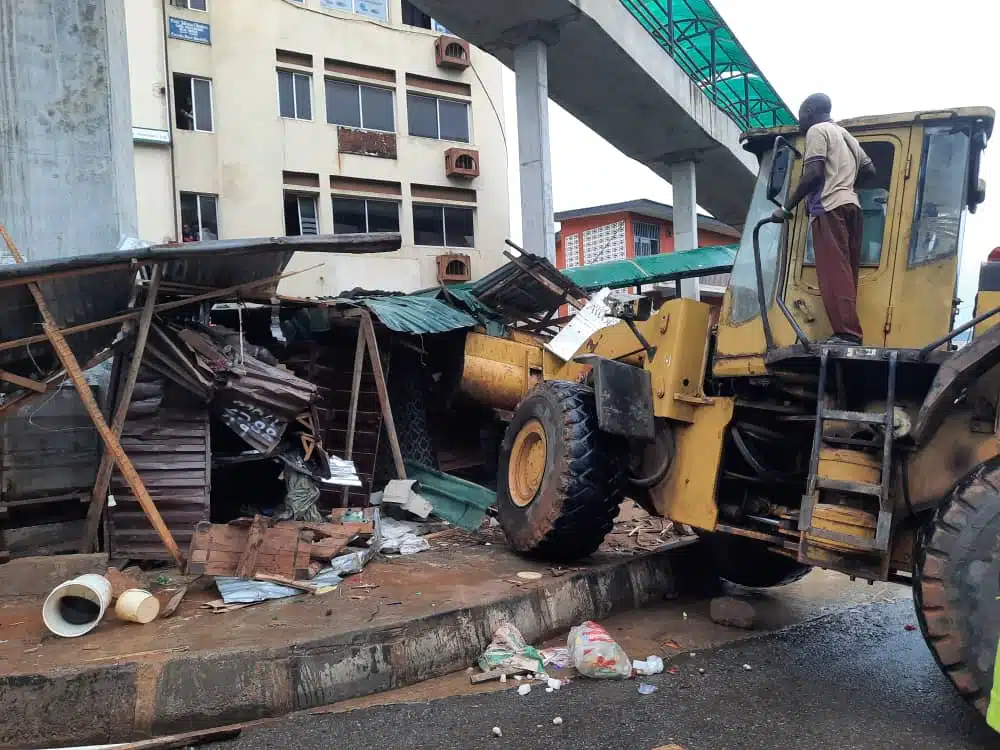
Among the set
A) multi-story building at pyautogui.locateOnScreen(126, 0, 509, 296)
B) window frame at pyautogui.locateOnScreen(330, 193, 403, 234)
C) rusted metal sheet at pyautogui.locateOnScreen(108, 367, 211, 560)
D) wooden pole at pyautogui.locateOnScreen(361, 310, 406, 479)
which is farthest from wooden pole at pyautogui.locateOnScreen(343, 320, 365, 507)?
window frame at pyautogui.locateOnScreen(330, 193, 403, 234)

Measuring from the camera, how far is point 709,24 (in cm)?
1680

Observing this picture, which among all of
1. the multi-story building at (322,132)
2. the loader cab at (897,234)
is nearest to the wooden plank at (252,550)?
the loader cab at (897,234)

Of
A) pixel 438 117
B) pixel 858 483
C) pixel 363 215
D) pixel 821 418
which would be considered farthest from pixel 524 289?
pixel 438 117

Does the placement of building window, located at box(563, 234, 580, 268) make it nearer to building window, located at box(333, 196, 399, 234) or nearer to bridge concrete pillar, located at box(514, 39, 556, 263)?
building window, located at box(333, 196, 399, 234)

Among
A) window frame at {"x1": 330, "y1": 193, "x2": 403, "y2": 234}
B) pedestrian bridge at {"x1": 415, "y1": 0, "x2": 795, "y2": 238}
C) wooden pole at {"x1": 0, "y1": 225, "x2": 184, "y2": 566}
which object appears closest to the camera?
wooden pole at {"x1": 0, "y1": 225, "x2": 184, "y2": 566}

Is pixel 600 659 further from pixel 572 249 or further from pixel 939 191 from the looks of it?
pixel 572 249

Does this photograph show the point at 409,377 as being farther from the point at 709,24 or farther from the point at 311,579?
the point at 709,24

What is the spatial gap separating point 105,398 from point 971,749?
6.49 meters

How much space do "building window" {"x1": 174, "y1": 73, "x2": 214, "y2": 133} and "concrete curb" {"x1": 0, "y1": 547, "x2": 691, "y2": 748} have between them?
17838 millimetres

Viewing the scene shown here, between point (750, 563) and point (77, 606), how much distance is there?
4.65 m

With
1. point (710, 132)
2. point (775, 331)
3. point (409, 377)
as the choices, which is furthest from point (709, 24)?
point (775, 331)

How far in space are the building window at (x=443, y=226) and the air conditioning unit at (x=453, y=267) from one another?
59 cm

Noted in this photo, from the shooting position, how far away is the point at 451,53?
21.8m

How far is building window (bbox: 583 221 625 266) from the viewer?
27.9 meters
